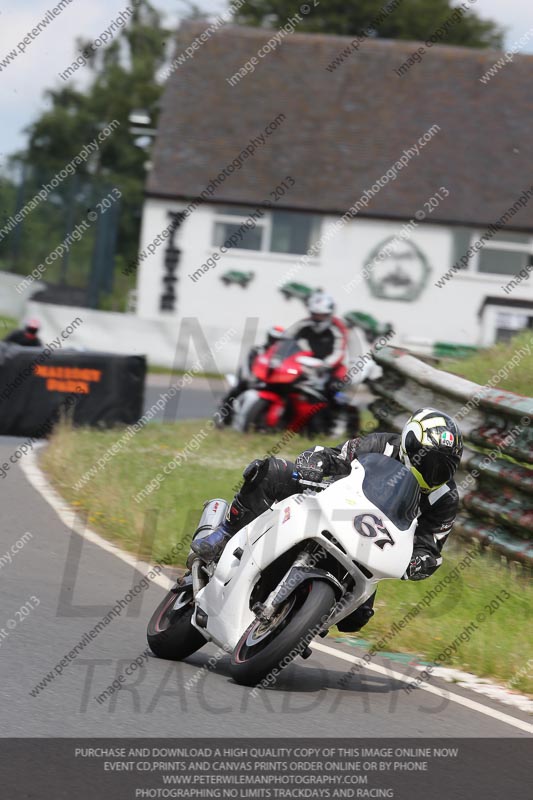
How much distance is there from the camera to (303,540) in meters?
6.04

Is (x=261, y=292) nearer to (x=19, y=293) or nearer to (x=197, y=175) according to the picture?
(x=197, y=175)

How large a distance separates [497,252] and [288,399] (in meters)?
20.8

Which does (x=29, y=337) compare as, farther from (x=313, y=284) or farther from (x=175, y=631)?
(x=313, y=284)

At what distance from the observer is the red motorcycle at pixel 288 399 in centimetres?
1608

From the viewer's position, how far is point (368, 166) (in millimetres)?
35656

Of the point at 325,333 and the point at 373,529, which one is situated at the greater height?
the point at 373,529

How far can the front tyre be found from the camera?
668cm

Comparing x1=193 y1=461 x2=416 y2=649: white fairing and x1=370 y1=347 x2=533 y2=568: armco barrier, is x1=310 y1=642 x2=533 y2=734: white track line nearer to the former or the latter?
x1=193 y1=461 x2=416 y2=649: white fairing

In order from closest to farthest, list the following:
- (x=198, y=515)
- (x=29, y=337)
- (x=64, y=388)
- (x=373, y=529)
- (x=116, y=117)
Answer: (x=373, y=529) → (x=198, y=515) → (x=64, y=388) → (x=29, y=337) → (x=116, y=117)

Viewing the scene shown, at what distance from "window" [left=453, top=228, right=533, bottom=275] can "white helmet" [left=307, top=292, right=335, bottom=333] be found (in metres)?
19.4

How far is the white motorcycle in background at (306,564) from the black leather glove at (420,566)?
0.63ft
